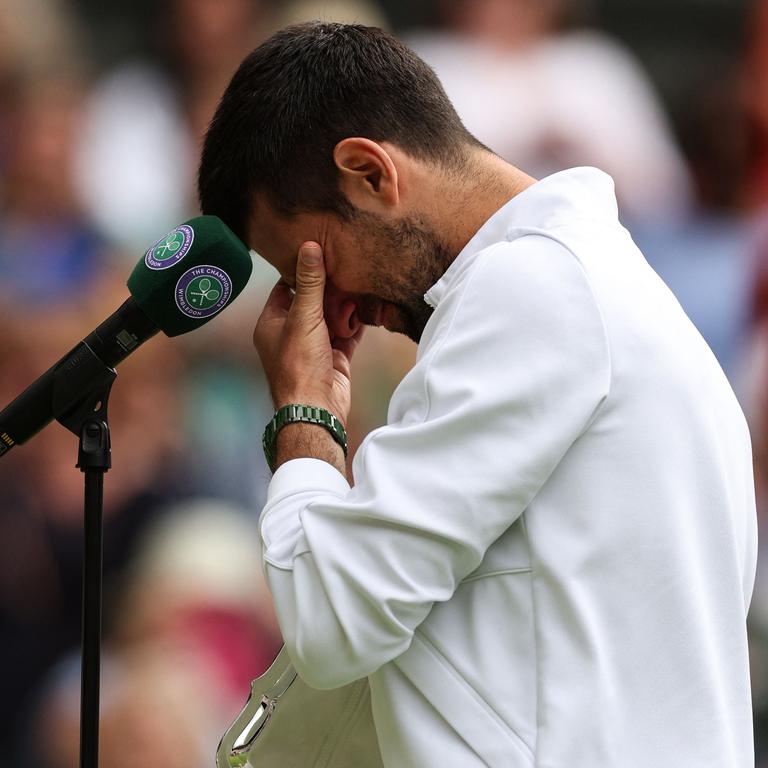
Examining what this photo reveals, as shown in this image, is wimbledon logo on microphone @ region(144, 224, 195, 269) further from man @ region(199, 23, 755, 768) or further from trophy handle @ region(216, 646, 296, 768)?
trophy handle @ region(216, 646, 296, 768)

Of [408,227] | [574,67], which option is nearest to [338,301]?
[408,227]

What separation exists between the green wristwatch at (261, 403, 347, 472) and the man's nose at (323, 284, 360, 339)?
0.61ft

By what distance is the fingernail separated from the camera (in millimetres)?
1753

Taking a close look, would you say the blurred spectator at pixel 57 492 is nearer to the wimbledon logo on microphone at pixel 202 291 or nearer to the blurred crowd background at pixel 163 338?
the blurred crowd background at pixel 163 338

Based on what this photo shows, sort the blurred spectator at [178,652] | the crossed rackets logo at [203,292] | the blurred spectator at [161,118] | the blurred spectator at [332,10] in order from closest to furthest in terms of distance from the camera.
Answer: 1. the crossed rackets logo at [203,292]
2. the blurred spectator at [178,652]
3. the blurred spectator at [161,118]
4. the blurred spectator at [332,10]

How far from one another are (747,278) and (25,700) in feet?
8.22

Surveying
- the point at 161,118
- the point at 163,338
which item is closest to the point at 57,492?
the point at 163,338

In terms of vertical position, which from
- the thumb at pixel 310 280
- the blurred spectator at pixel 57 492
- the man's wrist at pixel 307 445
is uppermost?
the thumb at pixel 310 280

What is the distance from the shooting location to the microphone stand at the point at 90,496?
1.70m

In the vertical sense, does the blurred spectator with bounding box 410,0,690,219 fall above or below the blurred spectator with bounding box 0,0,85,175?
below

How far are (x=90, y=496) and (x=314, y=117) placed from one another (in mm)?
582

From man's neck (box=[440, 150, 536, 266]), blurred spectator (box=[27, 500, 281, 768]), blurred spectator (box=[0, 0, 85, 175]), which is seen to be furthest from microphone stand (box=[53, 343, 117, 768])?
blurred spectator (box=[0, 0, 85, 175])

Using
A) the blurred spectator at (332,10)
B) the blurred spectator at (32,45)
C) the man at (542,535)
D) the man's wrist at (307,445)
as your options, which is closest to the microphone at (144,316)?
the man's wrist at (307,445)

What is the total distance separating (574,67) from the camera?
4.09m
